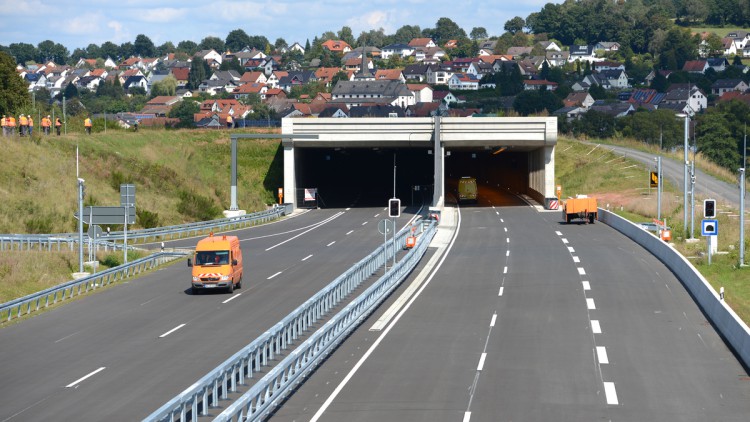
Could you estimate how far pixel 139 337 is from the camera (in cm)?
3081

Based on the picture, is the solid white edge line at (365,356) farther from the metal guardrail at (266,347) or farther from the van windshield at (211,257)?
the van windshield at (211,257)

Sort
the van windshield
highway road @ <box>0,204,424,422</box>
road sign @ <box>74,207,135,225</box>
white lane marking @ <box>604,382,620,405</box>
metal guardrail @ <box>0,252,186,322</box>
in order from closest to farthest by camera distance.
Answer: white lane marking @ <box>604,382,620,405</box>, highway road @ <box>0,204,424,422</box>, metal guardrail @ <box>0,252,186,322</box>, the van windshield, road sign @ <box>74,207,135,225</box>

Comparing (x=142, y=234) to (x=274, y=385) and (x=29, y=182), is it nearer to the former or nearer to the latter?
(x=29, y=182)

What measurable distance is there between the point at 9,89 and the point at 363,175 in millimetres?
33817

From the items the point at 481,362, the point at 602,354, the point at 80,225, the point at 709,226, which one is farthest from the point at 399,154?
the point at 481,362

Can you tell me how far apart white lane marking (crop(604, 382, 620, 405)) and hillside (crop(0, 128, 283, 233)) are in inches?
1720

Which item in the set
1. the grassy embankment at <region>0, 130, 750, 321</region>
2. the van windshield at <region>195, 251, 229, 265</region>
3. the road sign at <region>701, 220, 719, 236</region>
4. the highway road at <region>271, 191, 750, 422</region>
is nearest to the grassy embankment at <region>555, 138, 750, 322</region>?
the grassy embankment at <region>0, 130, 750, 321</region>

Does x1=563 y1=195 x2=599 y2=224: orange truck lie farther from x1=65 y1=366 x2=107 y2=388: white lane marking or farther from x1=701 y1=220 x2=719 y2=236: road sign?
x1=65 y1=366 x2=107 y2=388: white lane marking

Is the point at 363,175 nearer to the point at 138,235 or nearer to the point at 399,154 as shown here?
the point at 399,154

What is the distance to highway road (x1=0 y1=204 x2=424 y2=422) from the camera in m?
23.0

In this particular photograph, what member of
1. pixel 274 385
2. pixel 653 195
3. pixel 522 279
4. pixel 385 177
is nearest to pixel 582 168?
pixel 653 195

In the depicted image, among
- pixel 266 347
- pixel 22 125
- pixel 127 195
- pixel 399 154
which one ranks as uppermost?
pixel 22 125

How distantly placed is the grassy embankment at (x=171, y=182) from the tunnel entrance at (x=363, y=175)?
4.58 meters

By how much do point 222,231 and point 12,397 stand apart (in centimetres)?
4248
